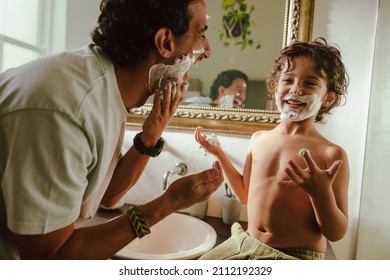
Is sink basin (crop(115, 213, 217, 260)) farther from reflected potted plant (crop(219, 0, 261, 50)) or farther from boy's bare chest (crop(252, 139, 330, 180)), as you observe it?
reflected potted plant (crop(219, 0, 261, 50))

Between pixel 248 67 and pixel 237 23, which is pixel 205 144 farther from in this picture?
pixel 237 23

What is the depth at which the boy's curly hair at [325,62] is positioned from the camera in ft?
2.25

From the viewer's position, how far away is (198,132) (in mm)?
833

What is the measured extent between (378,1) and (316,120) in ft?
1.02

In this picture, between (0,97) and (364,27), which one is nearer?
(0,97)

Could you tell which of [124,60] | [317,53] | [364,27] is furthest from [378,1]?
[124,60]

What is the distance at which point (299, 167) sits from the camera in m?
0.60

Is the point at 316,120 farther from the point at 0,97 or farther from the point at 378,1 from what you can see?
the point at 0,97

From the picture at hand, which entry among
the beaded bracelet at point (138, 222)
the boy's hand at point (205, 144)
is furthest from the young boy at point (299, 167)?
the beaded bracelet at point (138, 222)

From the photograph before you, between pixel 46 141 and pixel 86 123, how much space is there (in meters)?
0.06

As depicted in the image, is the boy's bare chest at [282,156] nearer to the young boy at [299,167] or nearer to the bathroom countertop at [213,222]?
the young boy at [299,167]

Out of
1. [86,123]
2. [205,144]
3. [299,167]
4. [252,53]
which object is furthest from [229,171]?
[86,123]

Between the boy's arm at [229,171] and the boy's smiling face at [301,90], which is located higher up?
the boy's smiling face at [301,90]

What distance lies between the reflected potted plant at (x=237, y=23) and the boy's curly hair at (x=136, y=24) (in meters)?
0.31
